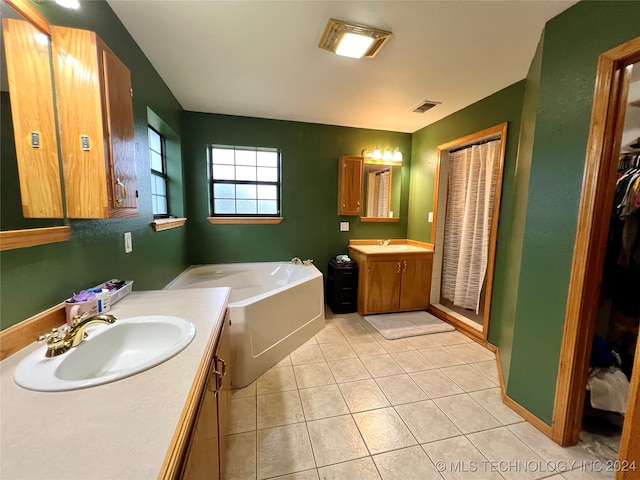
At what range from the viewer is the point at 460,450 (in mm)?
1491

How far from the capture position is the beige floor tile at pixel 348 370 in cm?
211

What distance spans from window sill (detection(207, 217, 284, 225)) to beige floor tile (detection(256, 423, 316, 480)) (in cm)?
232

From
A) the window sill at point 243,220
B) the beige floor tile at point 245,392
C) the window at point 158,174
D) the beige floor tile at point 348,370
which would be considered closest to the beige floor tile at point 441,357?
the beige floor tile at point 348,370

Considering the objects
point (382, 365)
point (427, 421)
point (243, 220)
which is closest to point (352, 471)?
point (427, 421)

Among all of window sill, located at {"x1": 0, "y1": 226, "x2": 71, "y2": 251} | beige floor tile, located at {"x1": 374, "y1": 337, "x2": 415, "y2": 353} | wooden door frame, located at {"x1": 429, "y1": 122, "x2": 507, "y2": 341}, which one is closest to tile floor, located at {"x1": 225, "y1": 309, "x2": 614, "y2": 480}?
beige floor tile, located at {"x1": 374, "y1": 337, "x2": 415, "y2": 353}

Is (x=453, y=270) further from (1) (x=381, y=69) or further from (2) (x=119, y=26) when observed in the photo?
(2) (x=119, y=26)

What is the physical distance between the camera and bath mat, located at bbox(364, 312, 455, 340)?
287 centimetres

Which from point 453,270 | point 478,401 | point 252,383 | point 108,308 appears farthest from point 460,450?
point 453,270

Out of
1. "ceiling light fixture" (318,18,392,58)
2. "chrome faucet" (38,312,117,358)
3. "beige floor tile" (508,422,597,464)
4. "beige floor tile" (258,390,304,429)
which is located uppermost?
"ceiling light fixture" (318,18,392,58)

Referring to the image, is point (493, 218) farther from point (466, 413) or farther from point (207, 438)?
point (207, 438)

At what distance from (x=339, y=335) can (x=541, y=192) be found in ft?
7.03

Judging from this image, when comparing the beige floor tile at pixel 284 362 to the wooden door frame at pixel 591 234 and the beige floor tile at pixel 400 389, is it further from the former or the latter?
the wooden door frame at pixel 591 234

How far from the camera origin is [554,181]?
1.53 metres

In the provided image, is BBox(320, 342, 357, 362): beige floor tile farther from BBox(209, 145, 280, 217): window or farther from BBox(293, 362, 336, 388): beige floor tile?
BBox(209, 145, 280, 217): window
